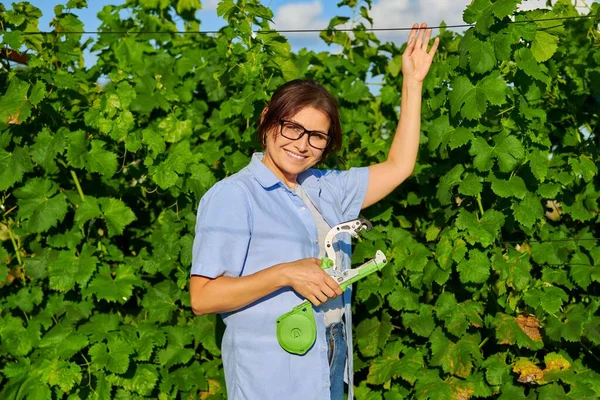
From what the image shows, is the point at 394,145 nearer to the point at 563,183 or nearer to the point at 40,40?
the point at 563,183

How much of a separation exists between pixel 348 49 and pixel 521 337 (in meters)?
1.99

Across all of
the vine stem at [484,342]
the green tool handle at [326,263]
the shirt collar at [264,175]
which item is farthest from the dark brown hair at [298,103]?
the vine stem at [484,342]

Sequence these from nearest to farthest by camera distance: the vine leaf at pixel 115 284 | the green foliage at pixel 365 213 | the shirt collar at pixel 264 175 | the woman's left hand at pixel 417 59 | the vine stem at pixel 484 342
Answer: the shirt collar at pixel 264 175 < the woman's left hand at pixel 417 59 < the green foliage at pixel 365 213 < the vine stem at pixel 484 342 < the vine leaf at pixel 115 284

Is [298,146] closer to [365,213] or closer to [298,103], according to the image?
[298,103]

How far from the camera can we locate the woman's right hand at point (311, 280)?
8.11 ft

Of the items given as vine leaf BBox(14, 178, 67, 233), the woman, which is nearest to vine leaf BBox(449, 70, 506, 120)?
the woman

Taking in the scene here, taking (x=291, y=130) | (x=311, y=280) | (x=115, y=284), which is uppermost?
(x=291, y=130)

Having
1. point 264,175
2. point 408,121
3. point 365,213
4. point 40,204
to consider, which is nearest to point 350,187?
point 408,121

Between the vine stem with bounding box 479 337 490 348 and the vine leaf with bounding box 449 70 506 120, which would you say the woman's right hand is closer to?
the vine leaf with bounding box 449 70 506 120

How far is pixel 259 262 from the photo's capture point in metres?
2.73

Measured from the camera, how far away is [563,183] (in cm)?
394

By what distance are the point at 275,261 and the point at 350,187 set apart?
0.66 m

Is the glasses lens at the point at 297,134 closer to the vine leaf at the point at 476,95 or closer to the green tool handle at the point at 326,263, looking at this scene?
the green tool handle at the point at 326,263

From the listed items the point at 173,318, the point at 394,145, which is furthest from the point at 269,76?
the point at 173,318
